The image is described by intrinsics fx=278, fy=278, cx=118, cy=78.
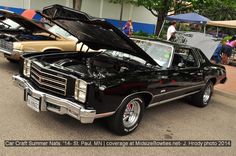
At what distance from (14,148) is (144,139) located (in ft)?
6.47

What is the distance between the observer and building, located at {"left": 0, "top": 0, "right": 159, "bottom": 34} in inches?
785

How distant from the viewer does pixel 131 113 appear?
4633 mm

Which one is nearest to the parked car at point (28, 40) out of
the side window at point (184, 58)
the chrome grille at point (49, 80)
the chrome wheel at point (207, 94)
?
the chrome grille at point (49, 80)

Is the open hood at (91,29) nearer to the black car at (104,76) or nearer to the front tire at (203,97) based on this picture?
the black car at (104,76)

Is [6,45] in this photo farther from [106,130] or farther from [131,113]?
[131,113]

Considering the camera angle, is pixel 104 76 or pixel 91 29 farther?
pixel 91 29

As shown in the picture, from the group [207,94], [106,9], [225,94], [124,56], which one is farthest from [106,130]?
[106,9]

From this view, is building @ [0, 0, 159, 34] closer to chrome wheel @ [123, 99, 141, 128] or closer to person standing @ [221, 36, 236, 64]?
person standing @ [221, 36, 236, 64]

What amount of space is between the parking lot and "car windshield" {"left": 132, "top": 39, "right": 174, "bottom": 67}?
115 centimetres

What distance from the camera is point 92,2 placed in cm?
2383

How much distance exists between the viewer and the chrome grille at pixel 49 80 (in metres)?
4.08

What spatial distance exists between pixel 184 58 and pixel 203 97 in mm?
1231

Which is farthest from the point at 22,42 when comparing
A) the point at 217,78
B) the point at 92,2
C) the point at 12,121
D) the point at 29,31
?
the point at 92,2

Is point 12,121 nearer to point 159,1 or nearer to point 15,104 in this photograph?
point 15,104
